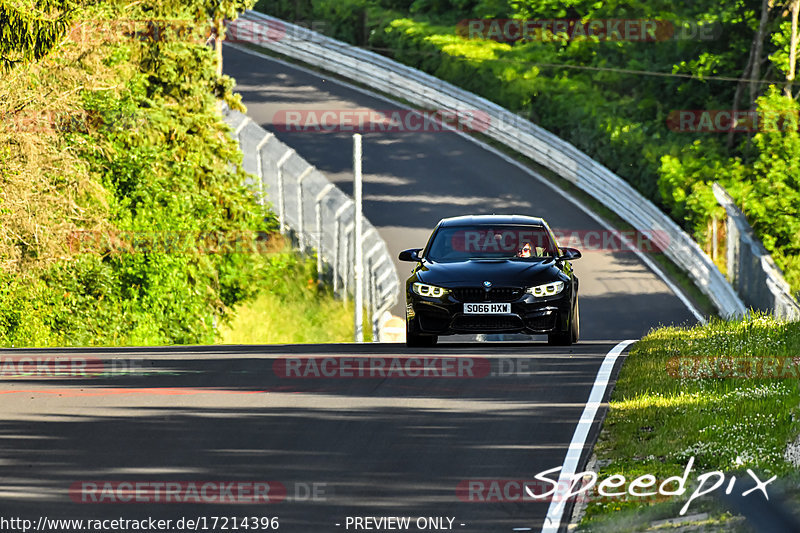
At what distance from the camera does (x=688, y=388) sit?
13.2 meters

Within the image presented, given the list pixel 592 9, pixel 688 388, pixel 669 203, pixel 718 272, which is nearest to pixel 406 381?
pixel 688 388

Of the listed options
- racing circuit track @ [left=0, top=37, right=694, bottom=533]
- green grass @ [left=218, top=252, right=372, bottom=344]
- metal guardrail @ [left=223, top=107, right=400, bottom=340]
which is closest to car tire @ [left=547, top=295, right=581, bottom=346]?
racing circuit track @ [left=0, top=37, right=694, bottom=533]

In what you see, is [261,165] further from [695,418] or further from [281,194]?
[695,418]

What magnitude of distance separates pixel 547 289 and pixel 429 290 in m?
1.46

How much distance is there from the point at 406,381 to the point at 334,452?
400cm

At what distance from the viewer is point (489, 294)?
17141 mm

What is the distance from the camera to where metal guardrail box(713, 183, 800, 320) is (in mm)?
30719

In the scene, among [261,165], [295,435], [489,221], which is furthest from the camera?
[261,165]

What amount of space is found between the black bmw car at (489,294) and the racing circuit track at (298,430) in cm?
40

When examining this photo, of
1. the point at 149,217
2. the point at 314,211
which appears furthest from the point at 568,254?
the point at 314,211

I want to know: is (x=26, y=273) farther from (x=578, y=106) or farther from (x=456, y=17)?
(x=456, y=17)

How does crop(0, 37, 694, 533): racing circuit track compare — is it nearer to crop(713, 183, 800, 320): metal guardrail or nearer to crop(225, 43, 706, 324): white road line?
crop(713, 183, 800, 320): metal guardrail

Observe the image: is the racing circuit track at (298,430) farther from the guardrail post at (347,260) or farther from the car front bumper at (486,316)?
the guardrail post at (347,260)

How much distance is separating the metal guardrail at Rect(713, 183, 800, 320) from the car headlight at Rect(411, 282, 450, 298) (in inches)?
552
